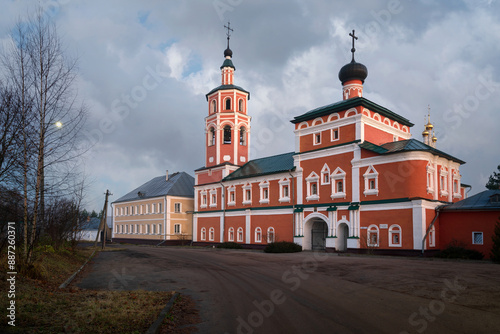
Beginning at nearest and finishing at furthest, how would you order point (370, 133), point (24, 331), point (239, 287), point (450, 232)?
point (24, 331)
point (239, 287)
point (450, 232)
point (370, 133)

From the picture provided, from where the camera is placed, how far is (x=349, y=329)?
6.70 meters

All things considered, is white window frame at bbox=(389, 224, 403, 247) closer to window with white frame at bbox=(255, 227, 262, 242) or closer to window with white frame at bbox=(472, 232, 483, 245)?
window with white frame at bbox=(472, 232, 483, 245)

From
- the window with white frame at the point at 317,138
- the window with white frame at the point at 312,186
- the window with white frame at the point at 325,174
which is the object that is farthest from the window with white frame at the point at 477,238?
the window with white frame at the point at 317,138

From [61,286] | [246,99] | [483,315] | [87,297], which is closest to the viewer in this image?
[483,315]

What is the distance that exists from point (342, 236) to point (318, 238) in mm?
2961

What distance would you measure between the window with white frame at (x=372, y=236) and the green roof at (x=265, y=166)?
910 cm

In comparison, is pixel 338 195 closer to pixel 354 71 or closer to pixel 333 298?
pixel 354 71

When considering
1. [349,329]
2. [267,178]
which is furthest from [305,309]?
[267,178]

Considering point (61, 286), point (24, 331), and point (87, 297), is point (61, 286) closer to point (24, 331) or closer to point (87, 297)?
point (87, 297)

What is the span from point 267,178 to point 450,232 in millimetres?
16084

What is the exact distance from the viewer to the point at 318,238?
32.2 m

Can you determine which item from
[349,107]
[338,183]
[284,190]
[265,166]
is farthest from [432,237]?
[265,166]

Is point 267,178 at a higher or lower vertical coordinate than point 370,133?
lower

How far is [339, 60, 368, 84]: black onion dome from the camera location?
3334 centimetres
